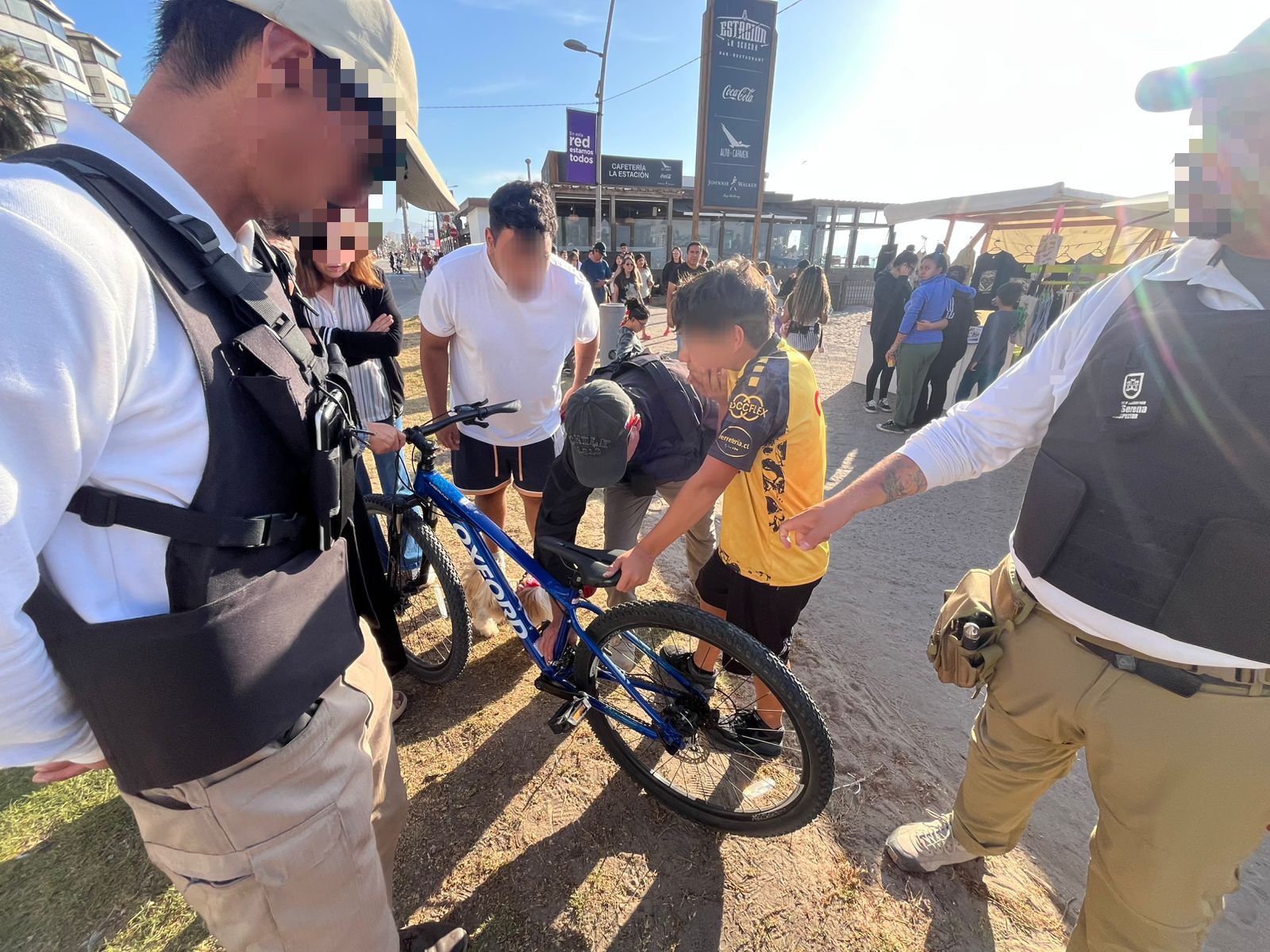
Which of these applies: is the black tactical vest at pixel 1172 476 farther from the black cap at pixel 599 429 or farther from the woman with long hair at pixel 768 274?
the woman with long hair at pixel 768 274

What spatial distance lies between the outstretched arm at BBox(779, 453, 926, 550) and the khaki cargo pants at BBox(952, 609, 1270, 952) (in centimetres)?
46

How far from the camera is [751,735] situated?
2055 millimetres

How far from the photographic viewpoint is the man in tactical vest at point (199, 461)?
68 centimetres

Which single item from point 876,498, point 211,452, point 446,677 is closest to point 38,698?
point 211,452

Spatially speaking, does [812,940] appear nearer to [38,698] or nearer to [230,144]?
[38,698]

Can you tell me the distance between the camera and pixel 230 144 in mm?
896

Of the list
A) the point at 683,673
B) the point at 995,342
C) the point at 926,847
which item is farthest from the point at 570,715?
the point at 995,342

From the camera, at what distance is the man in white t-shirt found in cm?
245

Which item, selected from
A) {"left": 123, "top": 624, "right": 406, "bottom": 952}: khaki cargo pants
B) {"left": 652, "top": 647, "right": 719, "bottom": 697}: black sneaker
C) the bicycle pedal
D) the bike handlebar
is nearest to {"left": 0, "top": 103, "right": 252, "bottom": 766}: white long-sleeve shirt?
{"left": 123, "top": 624, "right": 406, "bottom": 952}: khaki cargo pants

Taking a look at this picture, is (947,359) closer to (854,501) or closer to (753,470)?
(753,470)

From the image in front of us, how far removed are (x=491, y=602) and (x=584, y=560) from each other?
112 centimetres

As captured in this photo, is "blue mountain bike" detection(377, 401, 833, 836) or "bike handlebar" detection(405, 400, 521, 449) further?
"bike handlebar" detection(405, 400, 521, 449)

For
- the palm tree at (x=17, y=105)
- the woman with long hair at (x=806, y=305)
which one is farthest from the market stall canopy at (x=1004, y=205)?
the palm tree at (x=17, y=105)

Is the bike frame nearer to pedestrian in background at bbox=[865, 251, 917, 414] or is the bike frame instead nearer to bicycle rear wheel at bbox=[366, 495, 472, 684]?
bicycle rear wheel at bbox=[366, 495, 472, 684]
